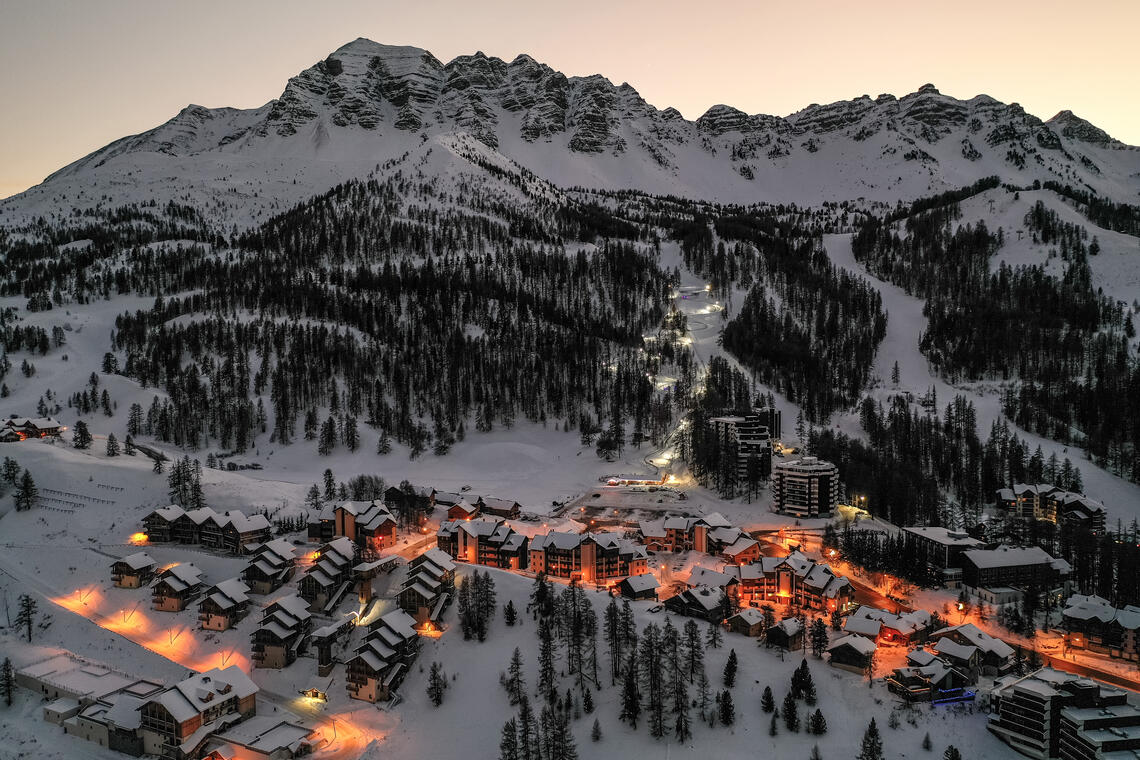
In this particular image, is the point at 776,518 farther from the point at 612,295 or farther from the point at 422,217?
the point at 422,217

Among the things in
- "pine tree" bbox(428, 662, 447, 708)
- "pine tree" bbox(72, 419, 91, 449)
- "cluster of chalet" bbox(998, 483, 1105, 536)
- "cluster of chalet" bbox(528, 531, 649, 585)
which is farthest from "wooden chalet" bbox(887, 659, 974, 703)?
"pine tree" bbox(72, 419, 91, 449)

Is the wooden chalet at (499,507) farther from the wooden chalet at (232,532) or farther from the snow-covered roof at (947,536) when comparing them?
the snow-covered roof at (947,536)

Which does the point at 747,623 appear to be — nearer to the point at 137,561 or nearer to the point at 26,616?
the point at 137,561

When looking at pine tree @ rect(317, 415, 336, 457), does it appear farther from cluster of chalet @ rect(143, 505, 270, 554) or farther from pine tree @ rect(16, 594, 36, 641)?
pine tree @ rect(16, 594, 36, 641)

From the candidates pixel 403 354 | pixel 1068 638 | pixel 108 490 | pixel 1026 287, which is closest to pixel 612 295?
pixel 403 354

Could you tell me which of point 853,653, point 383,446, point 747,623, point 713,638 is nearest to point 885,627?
point 853,653
